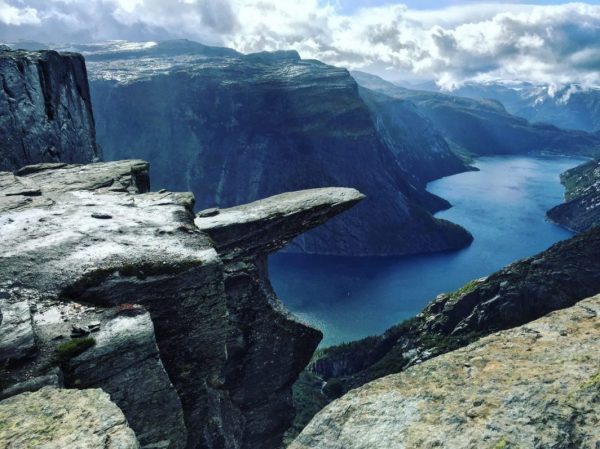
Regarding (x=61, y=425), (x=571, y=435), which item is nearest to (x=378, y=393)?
(x=571, y=435)

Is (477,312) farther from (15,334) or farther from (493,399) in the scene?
(493,399)

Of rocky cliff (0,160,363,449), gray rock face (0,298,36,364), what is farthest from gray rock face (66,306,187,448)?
gray rock face (0,298,36,364)

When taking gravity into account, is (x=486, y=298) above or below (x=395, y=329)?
above

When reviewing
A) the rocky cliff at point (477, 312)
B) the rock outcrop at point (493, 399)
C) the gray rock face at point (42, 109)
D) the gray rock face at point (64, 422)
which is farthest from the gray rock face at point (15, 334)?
the rocky cliff at point (477, 312)

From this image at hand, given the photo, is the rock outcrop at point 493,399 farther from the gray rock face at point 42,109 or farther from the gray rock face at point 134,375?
the gray rock face at point 42,109

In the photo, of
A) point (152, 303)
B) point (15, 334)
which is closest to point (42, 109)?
point (152, 303)

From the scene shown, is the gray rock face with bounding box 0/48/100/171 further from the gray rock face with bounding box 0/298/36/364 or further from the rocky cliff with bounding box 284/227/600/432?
the rocky cliff with bounding box 284/227/600/432

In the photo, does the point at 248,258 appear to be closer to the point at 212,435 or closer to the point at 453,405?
the point at 212,435
